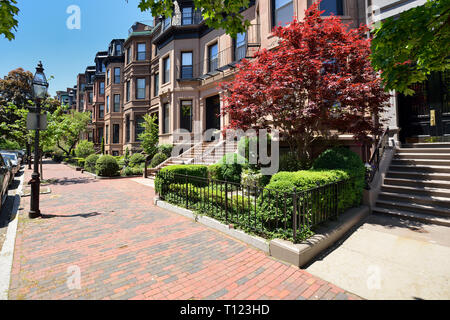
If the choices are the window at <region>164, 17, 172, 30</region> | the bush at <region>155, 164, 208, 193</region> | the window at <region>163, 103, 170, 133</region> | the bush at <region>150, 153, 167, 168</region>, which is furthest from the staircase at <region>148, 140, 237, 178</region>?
the window at <region>164, 17, 172, 30</region>

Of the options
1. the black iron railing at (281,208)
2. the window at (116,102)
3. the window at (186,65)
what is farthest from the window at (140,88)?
the black iron railing at (281,208)

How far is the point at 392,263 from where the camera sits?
12.5 feet

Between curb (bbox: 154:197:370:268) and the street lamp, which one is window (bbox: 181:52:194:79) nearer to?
the street lamp

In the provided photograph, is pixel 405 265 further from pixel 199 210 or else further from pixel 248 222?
pixel 199 210

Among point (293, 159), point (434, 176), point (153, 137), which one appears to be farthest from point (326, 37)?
point (153, 137)

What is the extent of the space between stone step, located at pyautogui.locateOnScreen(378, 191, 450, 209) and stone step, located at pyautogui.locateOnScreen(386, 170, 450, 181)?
2.84 feet

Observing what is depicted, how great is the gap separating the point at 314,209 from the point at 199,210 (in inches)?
124

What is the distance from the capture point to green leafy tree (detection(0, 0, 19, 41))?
414cm

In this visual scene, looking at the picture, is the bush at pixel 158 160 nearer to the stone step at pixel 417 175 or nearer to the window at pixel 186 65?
the window at pixel 186 65

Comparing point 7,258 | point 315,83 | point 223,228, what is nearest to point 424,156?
point 315,83

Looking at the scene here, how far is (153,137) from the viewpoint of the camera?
19688 mm

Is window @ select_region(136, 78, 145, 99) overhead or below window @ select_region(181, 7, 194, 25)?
below

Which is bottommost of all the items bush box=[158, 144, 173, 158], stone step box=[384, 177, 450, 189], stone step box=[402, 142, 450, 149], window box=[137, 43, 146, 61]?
stone step box=[384, 177, 450, 189]

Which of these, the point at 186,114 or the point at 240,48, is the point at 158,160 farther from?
the point at 240,48
